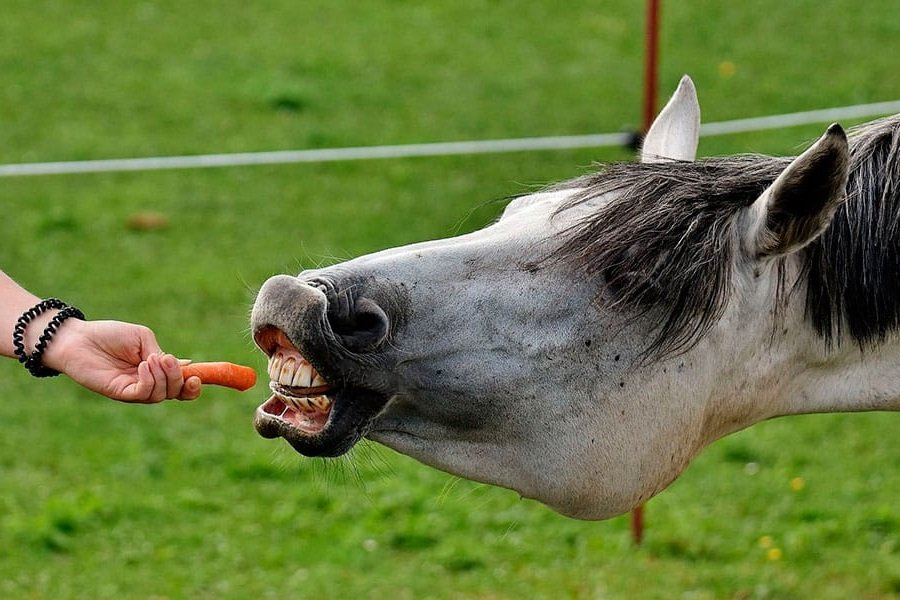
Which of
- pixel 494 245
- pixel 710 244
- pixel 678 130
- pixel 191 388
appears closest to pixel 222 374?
pixel 191 388

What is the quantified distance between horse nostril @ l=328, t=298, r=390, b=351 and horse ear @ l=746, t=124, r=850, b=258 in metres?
0.70

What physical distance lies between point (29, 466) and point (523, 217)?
3.66 m

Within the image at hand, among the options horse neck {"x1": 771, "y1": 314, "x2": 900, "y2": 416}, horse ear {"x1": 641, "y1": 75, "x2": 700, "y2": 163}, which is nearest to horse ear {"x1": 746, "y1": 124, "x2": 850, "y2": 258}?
horse neck {"x1": 771, "y1": 314, "x2": 900, "y2": 416}

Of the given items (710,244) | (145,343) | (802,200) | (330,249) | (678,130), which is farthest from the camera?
(330,249)

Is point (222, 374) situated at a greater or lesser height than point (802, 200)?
lesser

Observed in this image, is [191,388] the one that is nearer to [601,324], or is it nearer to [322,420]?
[322,420]

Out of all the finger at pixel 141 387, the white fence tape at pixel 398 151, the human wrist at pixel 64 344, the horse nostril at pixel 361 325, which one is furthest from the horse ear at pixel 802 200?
the white fence tape at pixel 398 151

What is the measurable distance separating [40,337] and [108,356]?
154 mm

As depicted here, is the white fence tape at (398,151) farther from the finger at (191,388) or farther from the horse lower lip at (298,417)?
the horse lower lip at (298,417)

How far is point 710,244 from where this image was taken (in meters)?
2.38

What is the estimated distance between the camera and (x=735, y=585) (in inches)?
185

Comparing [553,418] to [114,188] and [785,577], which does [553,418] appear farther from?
[114,188]

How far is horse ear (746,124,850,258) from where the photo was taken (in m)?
2.21

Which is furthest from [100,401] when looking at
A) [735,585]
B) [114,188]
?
[735,585]
